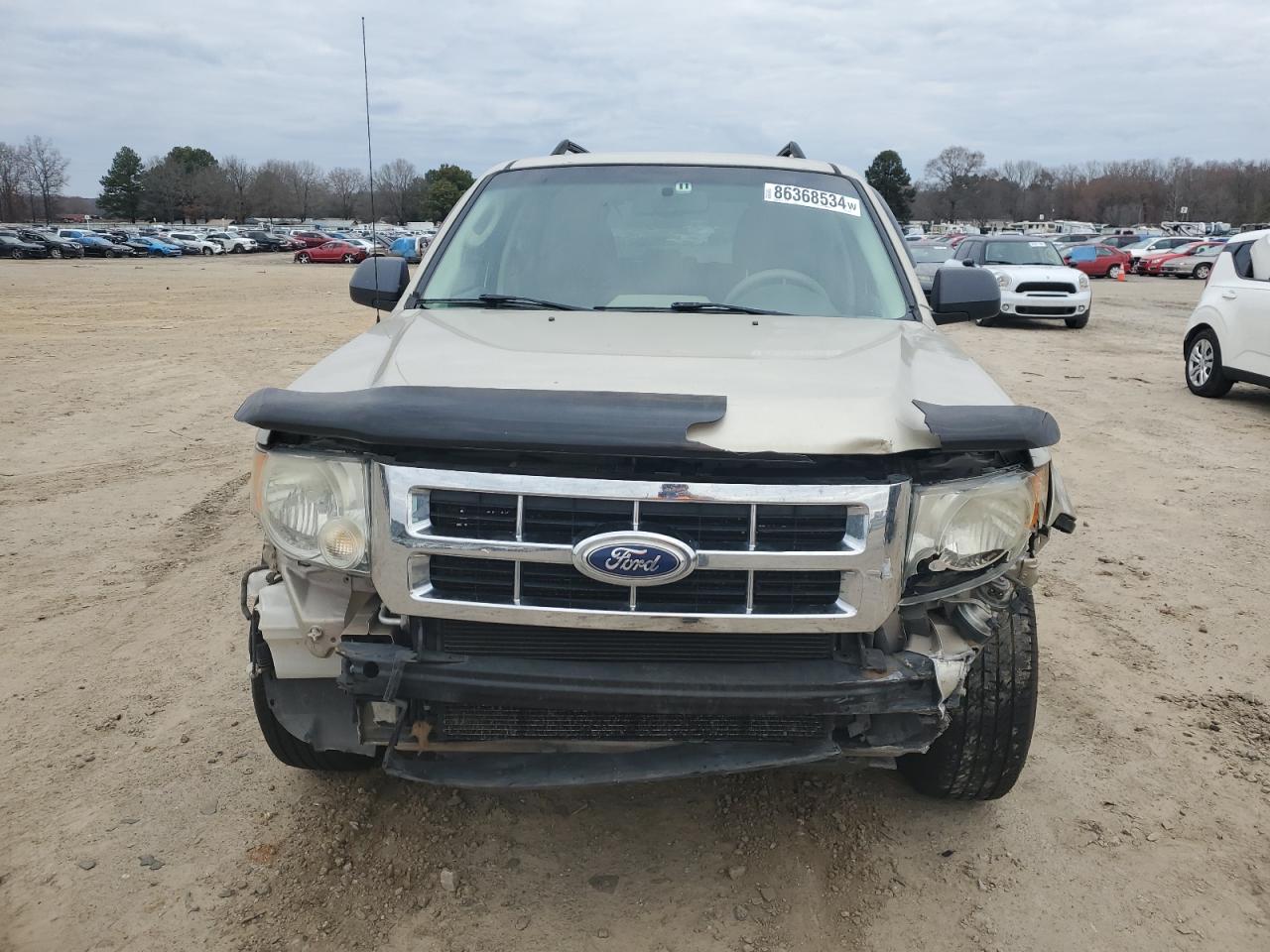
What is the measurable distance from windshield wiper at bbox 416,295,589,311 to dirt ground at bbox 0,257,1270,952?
166 cm

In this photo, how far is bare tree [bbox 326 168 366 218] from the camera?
11262 centimetres

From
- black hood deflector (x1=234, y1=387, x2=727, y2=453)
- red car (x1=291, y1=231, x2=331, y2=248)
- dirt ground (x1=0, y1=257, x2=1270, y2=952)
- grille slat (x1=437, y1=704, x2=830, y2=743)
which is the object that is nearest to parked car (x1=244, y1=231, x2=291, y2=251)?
red car (x1=291, y1=231, x2=331, y2=248)

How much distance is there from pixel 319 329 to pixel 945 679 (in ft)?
52.4

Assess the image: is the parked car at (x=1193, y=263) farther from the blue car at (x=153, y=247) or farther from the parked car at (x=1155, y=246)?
the blue car at (x=153, y=247)

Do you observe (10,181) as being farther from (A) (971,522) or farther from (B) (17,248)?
(A) (971,522)

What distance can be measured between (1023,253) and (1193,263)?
21549mm

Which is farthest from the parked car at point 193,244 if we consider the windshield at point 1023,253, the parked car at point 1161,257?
the windshield at point 1023,253

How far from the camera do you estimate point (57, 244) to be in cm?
5109

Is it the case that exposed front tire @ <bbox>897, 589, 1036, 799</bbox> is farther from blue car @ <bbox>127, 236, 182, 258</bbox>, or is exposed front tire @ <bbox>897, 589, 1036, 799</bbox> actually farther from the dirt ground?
blue car @ <bbox>127, 236, 182, 258</bbox>

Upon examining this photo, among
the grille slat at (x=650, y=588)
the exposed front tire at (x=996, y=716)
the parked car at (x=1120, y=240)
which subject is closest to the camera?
the grille slat at (x=650, y=588)

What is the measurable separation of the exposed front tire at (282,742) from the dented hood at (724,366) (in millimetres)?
723

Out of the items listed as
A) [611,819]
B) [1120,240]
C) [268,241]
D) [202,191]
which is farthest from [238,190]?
[611,819]

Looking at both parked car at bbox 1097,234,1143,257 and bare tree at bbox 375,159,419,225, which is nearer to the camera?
bare tree at bbox 375,159,419,225

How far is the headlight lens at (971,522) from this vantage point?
2.37m
